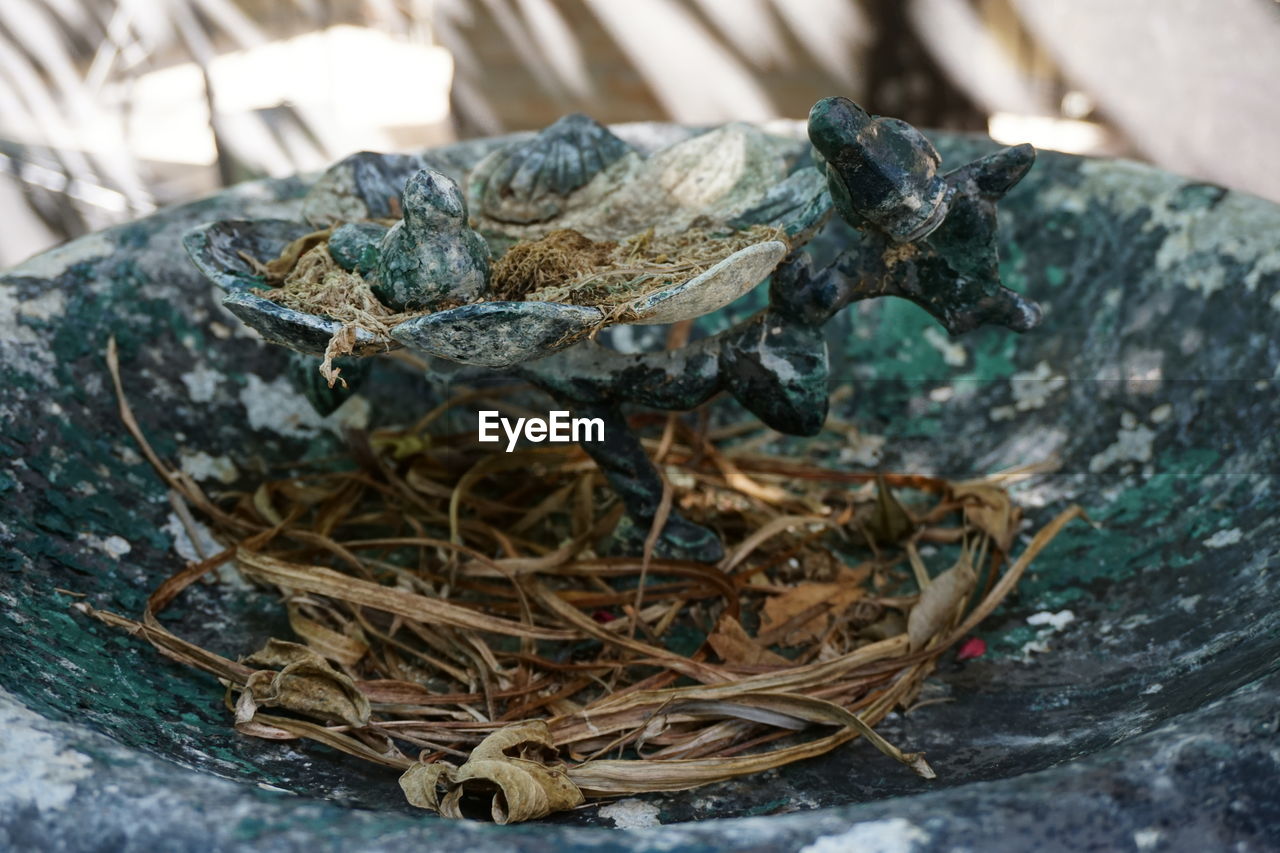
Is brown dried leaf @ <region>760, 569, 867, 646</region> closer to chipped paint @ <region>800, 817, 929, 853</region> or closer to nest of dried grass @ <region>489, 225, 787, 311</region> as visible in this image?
nest of dried grass @ <region>489, 225, 787, 311</region>

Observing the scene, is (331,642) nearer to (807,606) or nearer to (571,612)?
(571,612)

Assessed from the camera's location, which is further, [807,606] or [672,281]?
[807,606]

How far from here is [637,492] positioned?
104 cm

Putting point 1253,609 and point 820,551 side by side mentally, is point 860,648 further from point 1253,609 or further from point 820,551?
point 1253,609

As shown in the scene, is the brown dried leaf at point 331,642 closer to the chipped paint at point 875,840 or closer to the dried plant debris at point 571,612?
the dried plant debris at point 571,612

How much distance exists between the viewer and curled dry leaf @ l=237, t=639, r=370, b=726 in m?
0.83

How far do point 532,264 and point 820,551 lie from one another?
451 mm

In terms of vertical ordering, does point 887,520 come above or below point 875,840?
below

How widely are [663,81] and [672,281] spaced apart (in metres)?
2.06

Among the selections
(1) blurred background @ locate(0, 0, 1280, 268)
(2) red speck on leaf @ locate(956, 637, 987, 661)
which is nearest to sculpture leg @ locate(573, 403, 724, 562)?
(2) red speck on leaf @ locate(956, 637, 987, 661)

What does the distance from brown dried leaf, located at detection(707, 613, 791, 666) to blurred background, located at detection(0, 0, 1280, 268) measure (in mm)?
1300

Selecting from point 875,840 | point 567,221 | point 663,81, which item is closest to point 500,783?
point 875,840

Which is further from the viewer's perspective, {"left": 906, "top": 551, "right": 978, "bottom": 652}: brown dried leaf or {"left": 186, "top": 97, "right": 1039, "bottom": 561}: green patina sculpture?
{"left": 906, "top": 551, "right": 978, "bottom": 652}: brown dried leaf

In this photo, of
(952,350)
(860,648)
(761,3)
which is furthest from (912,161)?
(761,3)
